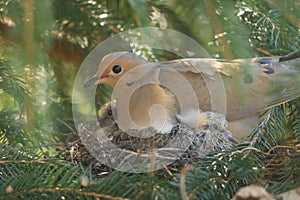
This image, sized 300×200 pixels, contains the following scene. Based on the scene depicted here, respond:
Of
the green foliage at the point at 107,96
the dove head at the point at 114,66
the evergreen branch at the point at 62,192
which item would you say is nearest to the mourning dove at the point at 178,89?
the dove head at the point at 114,66

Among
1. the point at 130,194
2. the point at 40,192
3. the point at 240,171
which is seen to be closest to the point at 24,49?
the point at 40,192

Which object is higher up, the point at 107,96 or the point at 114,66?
the point at 114,66

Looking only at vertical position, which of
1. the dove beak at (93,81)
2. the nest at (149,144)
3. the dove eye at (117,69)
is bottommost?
the nest at (149,144)

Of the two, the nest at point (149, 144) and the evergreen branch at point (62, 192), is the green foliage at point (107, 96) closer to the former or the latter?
the evergreen branch at point (62, 192)

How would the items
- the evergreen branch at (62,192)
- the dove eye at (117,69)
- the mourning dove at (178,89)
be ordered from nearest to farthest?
the evergreen branch at (62,192) → the mourning dove at (178,89) → the dove eye at (117,69)

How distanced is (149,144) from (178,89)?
1.49 feet

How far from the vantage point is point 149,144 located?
2.45 metres

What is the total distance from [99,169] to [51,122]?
297 mm

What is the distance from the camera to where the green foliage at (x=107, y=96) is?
5.47ft

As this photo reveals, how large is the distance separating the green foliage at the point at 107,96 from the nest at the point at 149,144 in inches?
4.4

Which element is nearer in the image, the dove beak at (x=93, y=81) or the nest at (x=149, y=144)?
the nest at (x=149, y=144)

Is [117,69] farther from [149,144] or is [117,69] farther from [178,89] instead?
[149,144]

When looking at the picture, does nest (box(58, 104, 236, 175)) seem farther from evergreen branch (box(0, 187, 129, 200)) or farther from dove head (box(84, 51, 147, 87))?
evergreen branch (box(0, 187, 129, 200))

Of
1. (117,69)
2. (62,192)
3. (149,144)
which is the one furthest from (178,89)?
(62,192)
